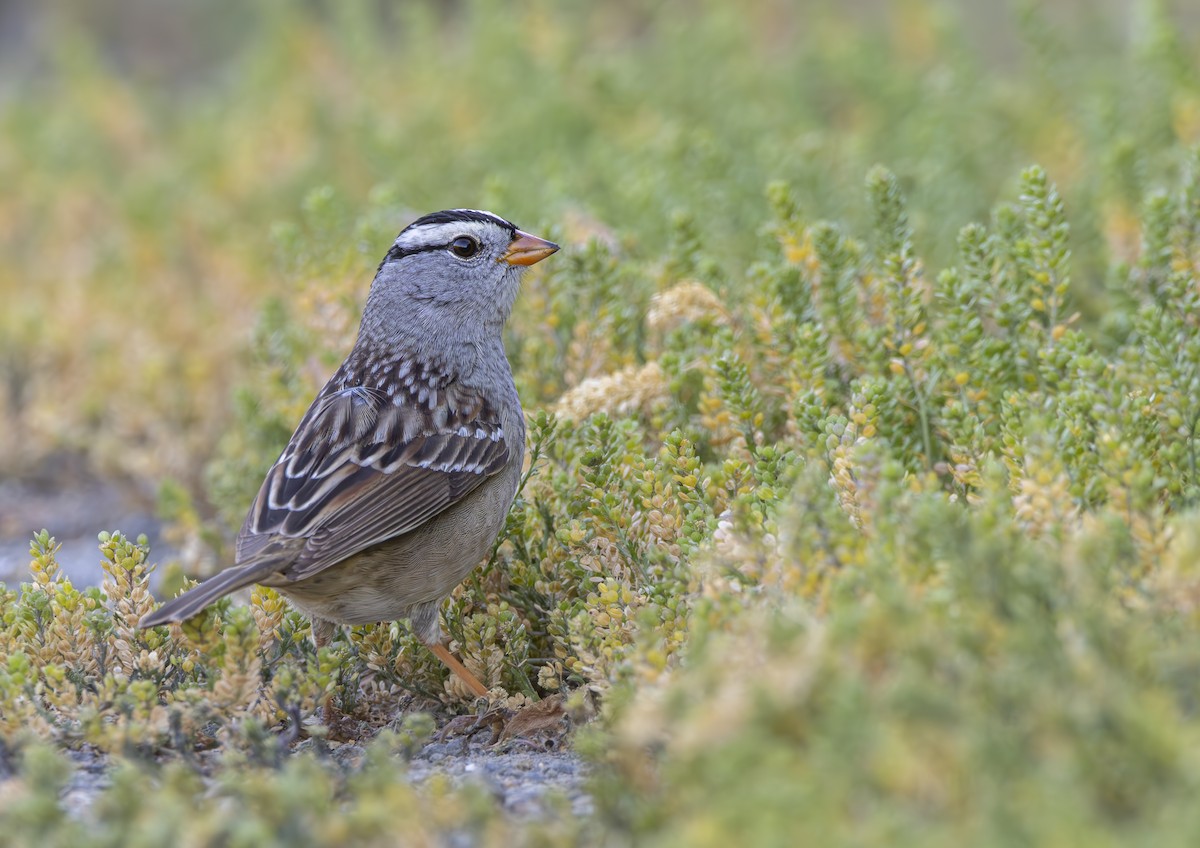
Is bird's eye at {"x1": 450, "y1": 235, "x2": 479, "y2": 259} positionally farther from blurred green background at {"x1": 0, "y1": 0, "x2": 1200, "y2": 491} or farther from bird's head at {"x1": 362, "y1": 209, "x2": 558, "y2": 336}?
blurred green background at {"x1": 0, "y1": 0, "x2": 1200, "y2": 491}

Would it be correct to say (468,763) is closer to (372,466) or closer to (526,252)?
(372,466)

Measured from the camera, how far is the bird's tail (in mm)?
3561

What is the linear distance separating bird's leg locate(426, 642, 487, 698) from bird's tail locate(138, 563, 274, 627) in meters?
0.61

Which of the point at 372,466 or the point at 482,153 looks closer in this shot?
the point at 372,466

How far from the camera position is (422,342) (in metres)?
4.79

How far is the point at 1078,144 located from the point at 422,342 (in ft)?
14.9

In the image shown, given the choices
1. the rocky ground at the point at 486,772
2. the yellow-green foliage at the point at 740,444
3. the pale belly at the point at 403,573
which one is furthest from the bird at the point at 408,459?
the rocky ground at the point at 486,772

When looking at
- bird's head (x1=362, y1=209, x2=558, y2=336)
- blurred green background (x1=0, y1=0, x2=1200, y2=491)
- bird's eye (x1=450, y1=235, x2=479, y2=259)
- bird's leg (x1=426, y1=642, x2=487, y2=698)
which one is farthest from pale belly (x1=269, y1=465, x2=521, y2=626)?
blurred green background (x1=0, y1=0, x2=1200, y2=491)

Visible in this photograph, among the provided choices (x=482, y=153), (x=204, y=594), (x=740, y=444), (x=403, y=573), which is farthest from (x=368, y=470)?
(x=482, y=153)

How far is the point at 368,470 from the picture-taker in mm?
4238

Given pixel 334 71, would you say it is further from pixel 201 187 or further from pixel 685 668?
pixel 685 668

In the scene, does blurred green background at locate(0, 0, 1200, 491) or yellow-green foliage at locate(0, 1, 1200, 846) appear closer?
yellow-green foliage at locate(0, 1, 1200, 846)

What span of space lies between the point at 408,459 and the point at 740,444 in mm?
1049

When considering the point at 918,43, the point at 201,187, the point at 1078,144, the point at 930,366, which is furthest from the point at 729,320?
the point at 918,43
